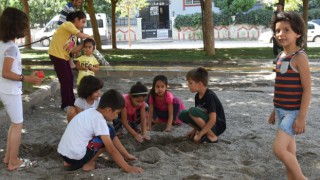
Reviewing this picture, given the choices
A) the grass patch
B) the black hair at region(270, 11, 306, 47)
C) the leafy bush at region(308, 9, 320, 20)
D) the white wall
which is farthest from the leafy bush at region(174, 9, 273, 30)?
the black hair at region(270, 11, 306, 47)

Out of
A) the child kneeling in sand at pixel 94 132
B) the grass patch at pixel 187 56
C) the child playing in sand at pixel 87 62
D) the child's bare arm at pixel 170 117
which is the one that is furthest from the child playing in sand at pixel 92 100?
the grass patch at pixel 187 56

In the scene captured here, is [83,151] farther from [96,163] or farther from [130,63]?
[130,63]

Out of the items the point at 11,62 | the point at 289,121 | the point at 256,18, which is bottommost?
the point at 289,121

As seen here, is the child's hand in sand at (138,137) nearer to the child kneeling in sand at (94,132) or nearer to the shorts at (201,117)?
the shorts at (201,117)

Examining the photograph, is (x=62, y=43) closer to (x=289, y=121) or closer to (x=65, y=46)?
(x=65, y=46)

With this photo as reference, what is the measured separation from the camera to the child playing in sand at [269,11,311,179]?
11.3ft

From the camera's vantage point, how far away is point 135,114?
5.50 m

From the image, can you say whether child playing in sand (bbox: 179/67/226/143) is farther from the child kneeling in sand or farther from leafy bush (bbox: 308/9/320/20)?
leafy bush (bbox: 308/9/320/20)

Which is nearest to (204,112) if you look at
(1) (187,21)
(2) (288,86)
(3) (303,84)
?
(2) (288,86)

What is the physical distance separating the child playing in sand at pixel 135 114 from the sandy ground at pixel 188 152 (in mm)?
137

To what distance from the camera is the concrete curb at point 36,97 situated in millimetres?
6176

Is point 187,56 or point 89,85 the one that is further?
point 187,56

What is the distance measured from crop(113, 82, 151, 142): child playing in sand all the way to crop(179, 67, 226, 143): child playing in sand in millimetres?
528

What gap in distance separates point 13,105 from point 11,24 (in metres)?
0.76
